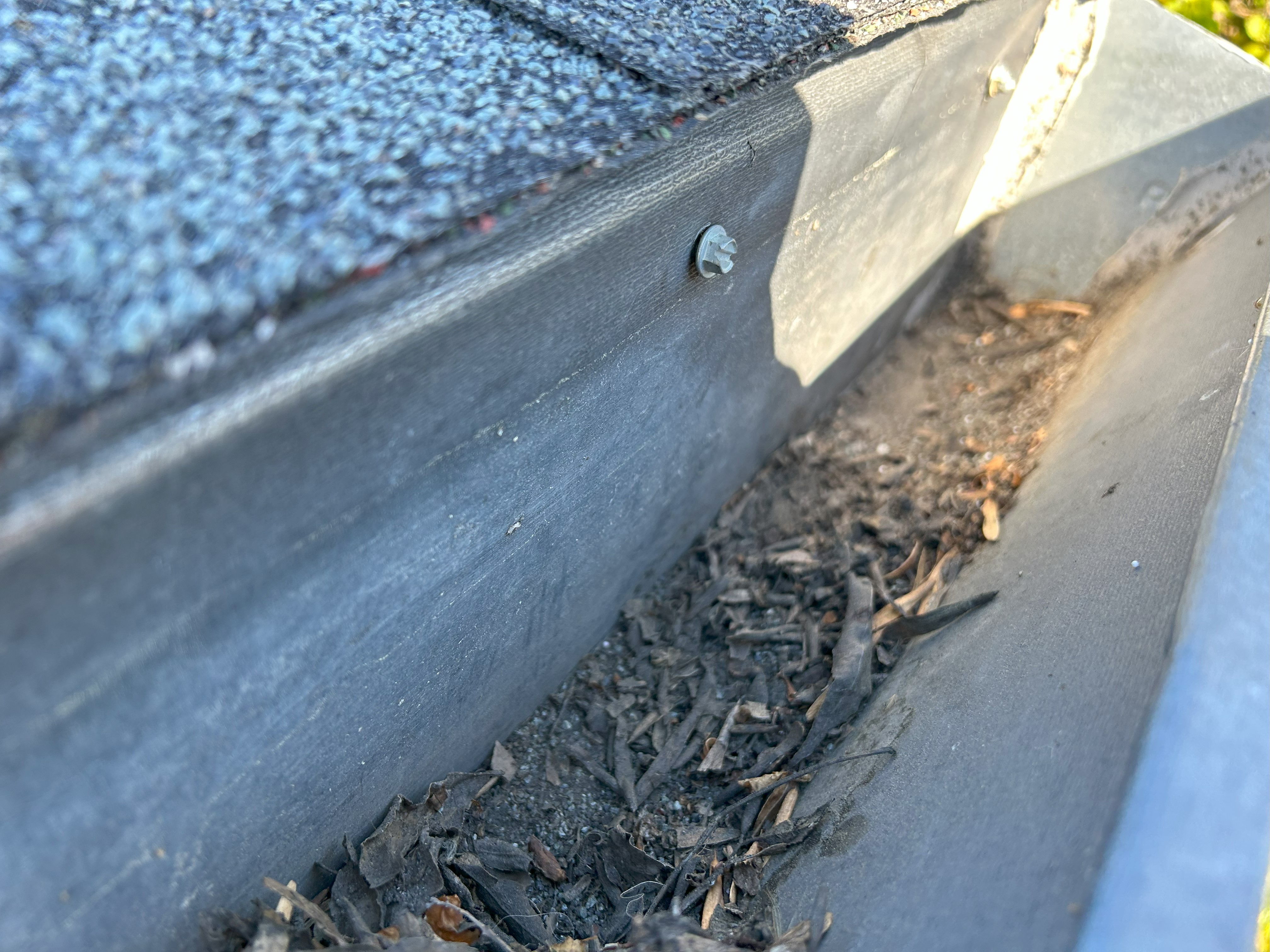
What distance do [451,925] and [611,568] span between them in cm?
91

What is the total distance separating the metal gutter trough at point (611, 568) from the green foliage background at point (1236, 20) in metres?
2.22

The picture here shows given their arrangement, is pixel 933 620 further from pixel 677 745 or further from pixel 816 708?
pixel 677 745

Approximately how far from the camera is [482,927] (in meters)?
1.63

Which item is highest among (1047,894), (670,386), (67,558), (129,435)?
(129,435)

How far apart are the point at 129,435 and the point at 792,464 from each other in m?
2.20

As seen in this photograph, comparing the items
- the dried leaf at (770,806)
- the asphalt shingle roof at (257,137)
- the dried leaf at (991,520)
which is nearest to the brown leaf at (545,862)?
the dried leaf at (770,806)

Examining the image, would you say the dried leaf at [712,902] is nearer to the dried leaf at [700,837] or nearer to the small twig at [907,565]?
the dried leaf at [700,837]

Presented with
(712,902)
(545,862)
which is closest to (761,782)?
(712,902)

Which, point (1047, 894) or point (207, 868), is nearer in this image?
point (1047, 894)

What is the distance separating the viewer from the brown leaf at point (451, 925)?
1.65 metres

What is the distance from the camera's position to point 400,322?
1.25 metres

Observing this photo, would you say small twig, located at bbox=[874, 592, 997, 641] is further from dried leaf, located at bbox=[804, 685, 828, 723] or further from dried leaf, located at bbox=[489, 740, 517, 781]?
dried leaf, located at bbox=[489, 740, 517, 781]

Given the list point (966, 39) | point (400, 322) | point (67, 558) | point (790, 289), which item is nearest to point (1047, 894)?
point (400, 322)

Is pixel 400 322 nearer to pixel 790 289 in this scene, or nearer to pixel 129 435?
pixel 129 435
